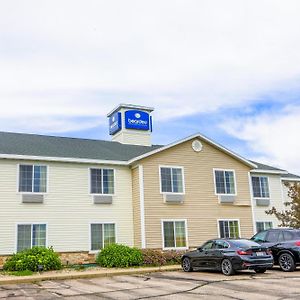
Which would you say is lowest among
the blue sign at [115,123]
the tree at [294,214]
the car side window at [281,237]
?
the car side window at [281,237]

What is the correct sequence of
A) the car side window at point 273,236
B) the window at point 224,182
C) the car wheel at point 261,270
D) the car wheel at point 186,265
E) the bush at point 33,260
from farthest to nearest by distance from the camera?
the window at point 224,182 → the bush at point 33,260 → the car wheel at point 186,265 → the car side window at point 273,236 → the car wheel at point 261,270

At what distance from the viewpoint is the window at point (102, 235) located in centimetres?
2239

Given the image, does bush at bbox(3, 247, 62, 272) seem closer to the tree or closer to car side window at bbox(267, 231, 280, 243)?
car side window at bbox(267, 231, 280, 243)

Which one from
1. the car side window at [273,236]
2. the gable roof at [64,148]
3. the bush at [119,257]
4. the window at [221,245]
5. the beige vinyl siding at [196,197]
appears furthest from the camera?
the beige vinyl siding at [196,197]

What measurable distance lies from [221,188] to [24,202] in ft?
35.7

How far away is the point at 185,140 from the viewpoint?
24734mm

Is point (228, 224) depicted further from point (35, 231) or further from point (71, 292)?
point (71, 292)

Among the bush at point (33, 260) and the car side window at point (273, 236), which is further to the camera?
the bush at point (33, 260)

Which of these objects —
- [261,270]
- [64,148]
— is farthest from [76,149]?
[261,270]

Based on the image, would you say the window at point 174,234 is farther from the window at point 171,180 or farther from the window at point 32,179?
the window at point 32,179

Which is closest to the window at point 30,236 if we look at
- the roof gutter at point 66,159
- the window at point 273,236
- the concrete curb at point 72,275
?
the roof gutter at point 66,159

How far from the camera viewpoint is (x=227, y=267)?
51.0 ft

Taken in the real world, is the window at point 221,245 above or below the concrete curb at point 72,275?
above

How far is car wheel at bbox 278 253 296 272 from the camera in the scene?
1595 centimetres
